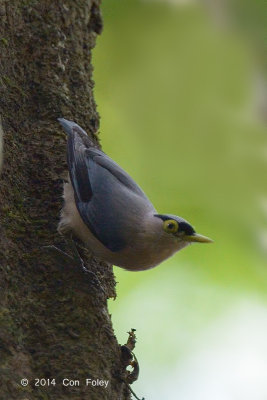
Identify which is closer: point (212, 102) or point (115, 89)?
point (212, 102)

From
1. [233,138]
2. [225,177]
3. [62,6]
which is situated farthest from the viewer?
[62,6]

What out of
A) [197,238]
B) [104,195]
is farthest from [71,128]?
[197,238]

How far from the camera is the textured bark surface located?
2670mm

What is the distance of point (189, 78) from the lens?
10.2 feet

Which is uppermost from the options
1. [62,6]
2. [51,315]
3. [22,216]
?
[62,6]

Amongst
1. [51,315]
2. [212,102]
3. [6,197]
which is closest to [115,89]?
[212,102]

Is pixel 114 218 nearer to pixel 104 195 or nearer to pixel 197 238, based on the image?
pixel 104 195

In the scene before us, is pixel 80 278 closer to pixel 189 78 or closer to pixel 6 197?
pixel 6 197

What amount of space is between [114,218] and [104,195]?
0.54 ft

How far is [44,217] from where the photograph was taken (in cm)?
332

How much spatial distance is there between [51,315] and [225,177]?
3.09 ft

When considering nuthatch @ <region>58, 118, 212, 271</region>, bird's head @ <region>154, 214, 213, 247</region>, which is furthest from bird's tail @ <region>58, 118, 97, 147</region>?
bird's head @ <region>154, 214, 213, 247</region>

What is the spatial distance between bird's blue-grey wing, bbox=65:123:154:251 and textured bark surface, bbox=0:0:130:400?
0.12 m

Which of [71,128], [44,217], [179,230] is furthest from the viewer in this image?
[71,128]
